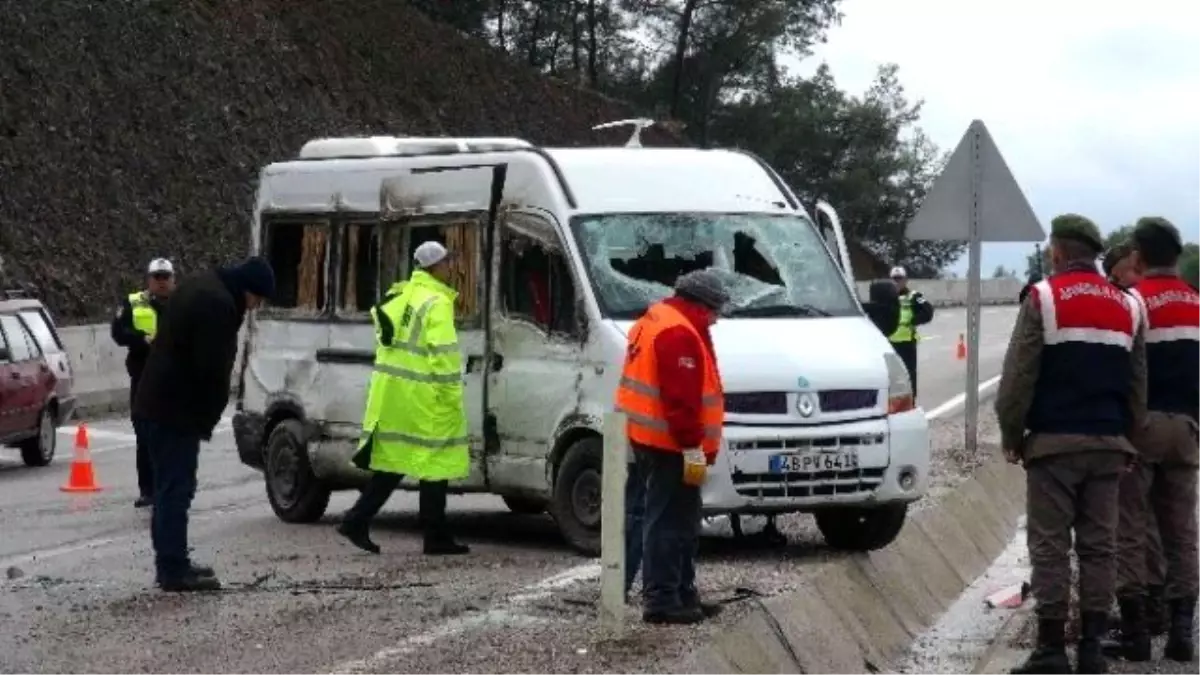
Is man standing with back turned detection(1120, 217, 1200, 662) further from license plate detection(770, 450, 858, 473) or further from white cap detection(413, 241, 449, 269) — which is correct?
white cap detection(413, 241, 449, 269)

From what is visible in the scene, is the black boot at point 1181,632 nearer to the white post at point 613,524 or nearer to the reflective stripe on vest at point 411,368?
the white post at point 613,524

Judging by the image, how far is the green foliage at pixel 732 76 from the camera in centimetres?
8875

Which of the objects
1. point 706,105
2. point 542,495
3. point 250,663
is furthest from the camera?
point 706,105

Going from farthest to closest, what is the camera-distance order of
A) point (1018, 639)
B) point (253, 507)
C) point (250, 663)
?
point (253, 507)
point (1018, 639)
point (250, 663)

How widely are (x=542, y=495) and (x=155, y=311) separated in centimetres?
512

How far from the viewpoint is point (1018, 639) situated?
11.4 m

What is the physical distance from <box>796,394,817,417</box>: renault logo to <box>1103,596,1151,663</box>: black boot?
2362 millimetres

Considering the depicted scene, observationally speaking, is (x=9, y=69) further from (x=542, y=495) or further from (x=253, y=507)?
(x=542, y=495)

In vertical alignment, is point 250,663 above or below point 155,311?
below

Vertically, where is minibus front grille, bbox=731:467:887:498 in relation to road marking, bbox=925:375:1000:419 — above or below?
above

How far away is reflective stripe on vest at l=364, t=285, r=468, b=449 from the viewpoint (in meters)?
12.9

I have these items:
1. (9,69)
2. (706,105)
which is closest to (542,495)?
(9,69)

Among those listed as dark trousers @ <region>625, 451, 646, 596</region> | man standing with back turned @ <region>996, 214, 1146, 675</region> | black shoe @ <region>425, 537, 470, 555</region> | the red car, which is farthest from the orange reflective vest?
the red car

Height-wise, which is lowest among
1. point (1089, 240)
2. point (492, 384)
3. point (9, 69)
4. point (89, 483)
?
point (89, 483)
